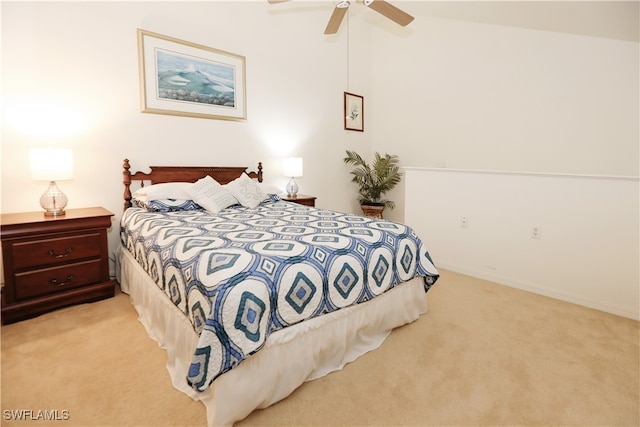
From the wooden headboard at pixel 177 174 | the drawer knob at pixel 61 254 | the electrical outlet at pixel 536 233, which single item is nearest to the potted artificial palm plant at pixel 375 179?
the wooden headboard at pixel 177 174

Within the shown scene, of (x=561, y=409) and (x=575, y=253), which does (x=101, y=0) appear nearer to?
(x=561, y=409)

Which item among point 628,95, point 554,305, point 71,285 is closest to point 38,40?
point 71,285

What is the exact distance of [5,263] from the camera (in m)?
2.20

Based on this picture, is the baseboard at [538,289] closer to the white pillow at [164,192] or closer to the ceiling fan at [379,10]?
the ceiling fan at [379,10]

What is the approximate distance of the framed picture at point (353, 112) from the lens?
16.0ft

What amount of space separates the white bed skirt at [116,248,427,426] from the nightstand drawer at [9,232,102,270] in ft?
1.52

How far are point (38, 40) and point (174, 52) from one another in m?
1.04

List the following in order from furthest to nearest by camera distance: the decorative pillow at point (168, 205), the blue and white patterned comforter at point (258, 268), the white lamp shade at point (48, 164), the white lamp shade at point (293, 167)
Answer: the white lamp shade at point (293, 167) < the decorative pillow at point (168, 205) < the white lamp shade at point (48, 164) < the blue and white patterned comforter at point (258, 268)

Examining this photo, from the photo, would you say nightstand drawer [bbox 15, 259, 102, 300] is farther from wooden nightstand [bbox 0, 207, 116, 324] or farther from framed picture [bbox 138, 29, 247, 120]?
framed picture [bbox 138, 29, 247, 120]

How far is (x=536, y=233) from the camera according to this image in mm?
2904

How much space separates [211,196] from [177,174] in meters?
0.68

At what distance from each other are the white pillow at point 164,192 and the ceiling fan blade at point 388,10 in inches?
83.4

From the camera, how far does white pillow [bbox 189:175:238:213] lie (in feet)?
9.33

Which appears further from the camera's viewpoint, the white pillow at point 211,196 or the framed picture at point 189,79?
the framed picture at point 189,79
